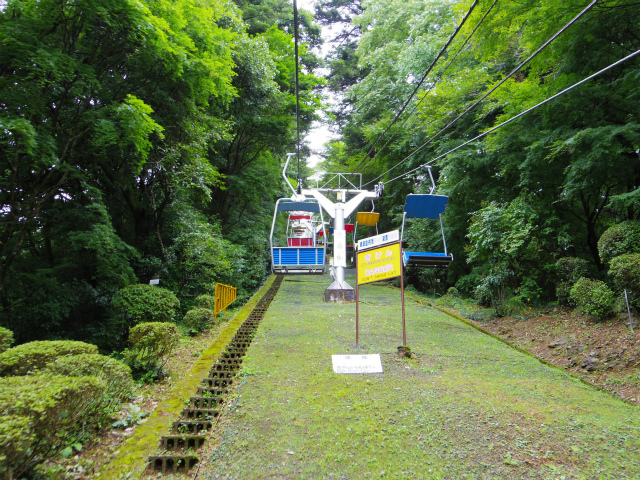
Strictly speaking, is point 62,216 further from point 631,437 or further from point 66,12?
point 631,437

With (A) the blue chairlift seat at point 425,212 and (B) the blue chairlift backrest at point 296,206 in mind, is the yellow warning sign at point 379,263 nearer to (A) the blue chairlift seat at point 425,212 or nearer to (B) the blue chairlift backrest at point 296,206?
(A) the blue chairlift seat at point 425,212

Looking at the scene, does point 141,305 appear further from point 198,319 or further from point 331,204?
point 331,204

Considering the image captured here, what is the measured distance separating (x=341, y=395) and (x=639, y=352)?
4.65 m

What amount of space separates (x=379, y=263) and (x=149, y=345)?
11.9ft

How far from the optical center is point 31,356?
320cm

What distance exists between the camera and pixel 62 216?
6266 mm

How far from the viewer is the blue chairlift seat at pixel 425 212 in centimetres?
799

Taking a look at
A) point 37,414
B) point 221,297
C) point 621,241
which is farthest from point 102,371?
point 621,241

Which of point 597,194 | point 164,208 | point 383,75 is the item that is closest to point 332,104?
point 383,75

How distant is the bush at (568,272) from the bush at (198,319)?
784 cm

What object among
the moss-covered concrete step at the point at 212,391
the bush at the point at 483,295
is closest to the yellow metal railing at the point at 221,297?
the moss-covered concrete step at the point at 212,391

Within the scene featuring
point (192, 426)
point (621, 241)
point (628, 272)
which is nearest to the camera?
point (192, 426)

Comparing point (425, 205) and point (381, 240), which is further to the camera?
point (425, 205)

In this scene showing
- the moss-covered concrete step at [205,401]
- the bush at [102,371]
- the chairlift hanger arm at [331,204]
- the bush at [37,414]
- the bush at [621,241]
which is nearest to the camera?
the bush at [37,414]
